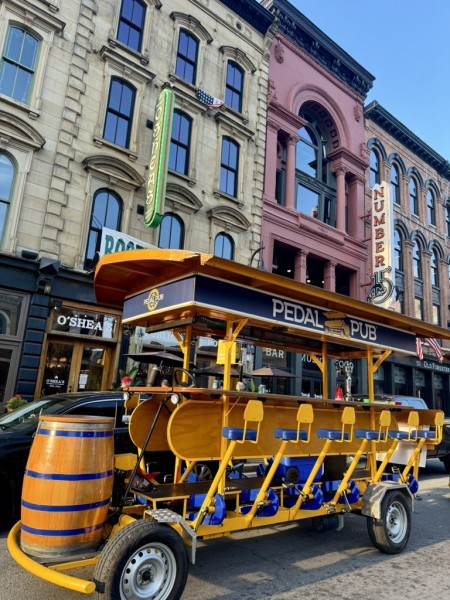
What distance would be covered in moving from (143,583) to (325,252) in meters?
18.5

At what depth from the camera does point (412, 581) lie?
14.9ft

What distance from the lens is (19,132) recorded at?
39.7ft

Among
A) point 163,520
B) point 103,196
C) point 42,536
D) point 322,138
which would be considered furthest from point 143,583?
point 322,138

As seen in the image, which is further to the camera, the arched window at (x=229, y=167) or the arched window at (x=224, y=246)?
the arched window at (x=229, y=167)

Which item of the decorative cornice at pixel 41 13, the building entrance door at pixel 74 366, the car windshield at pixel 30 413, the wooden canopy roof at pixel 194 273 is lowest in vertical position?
the car windshield at pixel 30 413

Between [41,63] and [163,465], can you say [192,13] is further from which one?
[163,465]

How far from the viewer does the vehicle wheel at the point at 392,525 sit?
5246 mm

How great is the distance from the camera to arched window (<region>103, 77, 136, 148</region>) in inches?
560

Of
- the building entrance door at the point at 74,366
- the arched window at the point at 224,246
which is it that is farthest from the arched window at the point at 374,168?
the building entrance door at the point at 74,366

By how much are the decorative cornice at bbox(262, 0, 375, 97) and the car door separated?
786 inches

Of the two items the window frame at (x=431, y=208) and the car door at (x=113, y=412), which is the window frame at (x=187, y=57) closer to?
the car door at (x=113, y=412)

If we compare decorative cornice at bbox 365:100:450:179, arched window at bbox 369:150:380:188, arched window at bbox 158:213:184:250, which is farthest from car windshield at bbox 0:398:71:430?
decorative cornice at bbox 365:100:450:179

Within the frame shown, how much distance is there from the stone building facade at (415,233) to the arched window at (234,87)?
9249mm

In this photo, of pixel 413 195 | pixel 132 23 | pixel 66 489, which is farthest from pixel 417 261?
pixel 66 489
